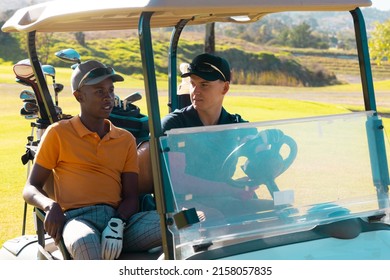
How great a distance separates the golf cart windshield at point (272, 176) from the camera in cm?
282

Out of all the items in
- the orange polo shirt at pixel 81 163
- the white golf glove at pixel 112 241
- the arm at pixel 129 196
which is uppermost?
the orange polo shirt at pixel 81 163

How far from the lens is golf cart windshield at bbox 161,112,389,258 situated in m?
2.82

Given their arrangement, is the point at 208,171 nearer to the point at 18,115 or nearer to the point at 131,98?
the point at 131,98

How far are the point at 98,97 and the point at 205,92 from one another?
1.76ft

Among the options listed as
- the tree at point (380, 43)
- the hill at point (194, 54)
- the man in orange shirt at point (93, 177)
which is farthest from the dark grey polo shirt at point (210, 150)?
the hill at point (194, 54)

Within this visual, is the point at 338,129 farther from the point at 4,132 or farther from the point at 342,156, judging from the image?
the point at 4,132

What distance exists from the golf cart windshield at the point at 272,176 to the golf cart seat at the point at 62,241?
0.73m

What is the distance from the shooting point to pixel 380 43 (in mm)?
26297

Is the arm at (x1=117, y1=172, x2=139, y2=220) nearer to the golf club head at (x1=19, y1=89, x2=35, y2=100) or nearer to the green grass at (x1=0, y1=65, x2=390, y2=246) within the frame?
the golf club head at (x1=19, y1=89, x2=35, y2=100)

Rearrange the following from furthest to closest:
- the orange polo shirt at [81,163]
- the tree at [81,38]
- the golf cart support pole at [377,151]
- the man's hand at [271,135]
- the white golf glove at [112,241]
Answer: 1. the tree at [81,38]
2. the orange polo shirt at [81,163]
3. the white golf glove at [112,241]
4. the golf cart support pole at [377,151]
5. the man's hand at [271,135]

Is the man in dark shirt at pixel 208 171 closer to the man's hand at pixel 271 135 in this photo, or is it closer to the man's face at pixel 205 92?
the man's hand at pixel 271 135

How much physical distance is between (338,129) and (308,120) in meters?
0.16

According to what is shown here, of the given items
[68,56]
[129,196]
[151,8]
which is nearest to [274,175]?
[151,8]
